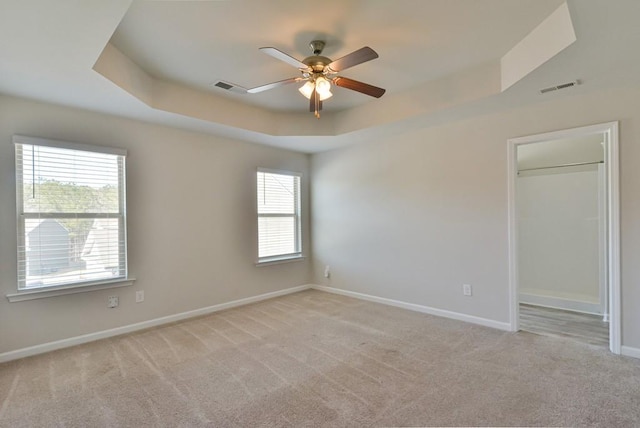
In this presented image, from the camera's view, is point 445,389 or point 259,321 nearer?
point 445,389

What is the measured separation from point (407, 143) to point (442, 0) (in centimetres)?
229

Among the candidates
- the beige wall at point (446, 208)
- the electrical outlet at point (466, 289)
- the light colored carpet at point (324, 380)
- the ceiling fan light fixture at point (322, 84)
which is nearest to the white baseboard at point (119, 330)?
the light colored carpet at point (324, 380)

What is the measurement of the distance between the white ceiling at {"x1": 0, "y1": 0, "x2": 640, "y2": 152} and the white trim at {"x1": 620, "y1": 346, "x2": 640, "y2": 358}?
2308 millimetres

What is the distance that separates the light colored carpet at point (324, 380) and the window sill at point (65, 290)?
54 centimetres

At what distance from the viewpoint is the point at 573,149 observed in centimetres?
425

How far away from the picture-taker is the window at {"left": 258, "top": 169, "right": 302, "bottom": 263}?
16.0 ft

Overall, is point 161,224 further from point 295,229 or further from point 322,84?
point 322,84

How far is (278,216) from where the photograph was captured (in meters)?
5.11

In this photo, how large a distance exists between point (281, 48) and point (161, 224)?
247cm

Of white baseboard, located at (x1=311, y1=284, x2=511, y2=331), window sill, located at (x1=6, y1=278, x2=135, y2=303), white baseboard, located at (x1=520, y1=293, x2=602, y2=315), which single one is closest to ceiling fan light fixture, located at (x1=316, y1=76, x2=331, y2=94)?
window sill, located at (x1=6, y1=278, x2=135, y2=303)

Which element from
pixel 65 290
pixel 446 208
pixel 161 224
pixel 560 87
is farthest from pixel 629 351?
pixel 65 290

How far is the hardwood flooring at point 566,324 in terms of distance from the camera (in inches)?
128

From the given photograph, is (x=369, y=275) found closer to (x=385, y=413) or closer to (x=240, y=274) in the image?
(x=240, y=274)

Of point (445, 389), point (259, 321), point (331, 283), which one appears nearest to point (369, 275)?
point (331, 283)
